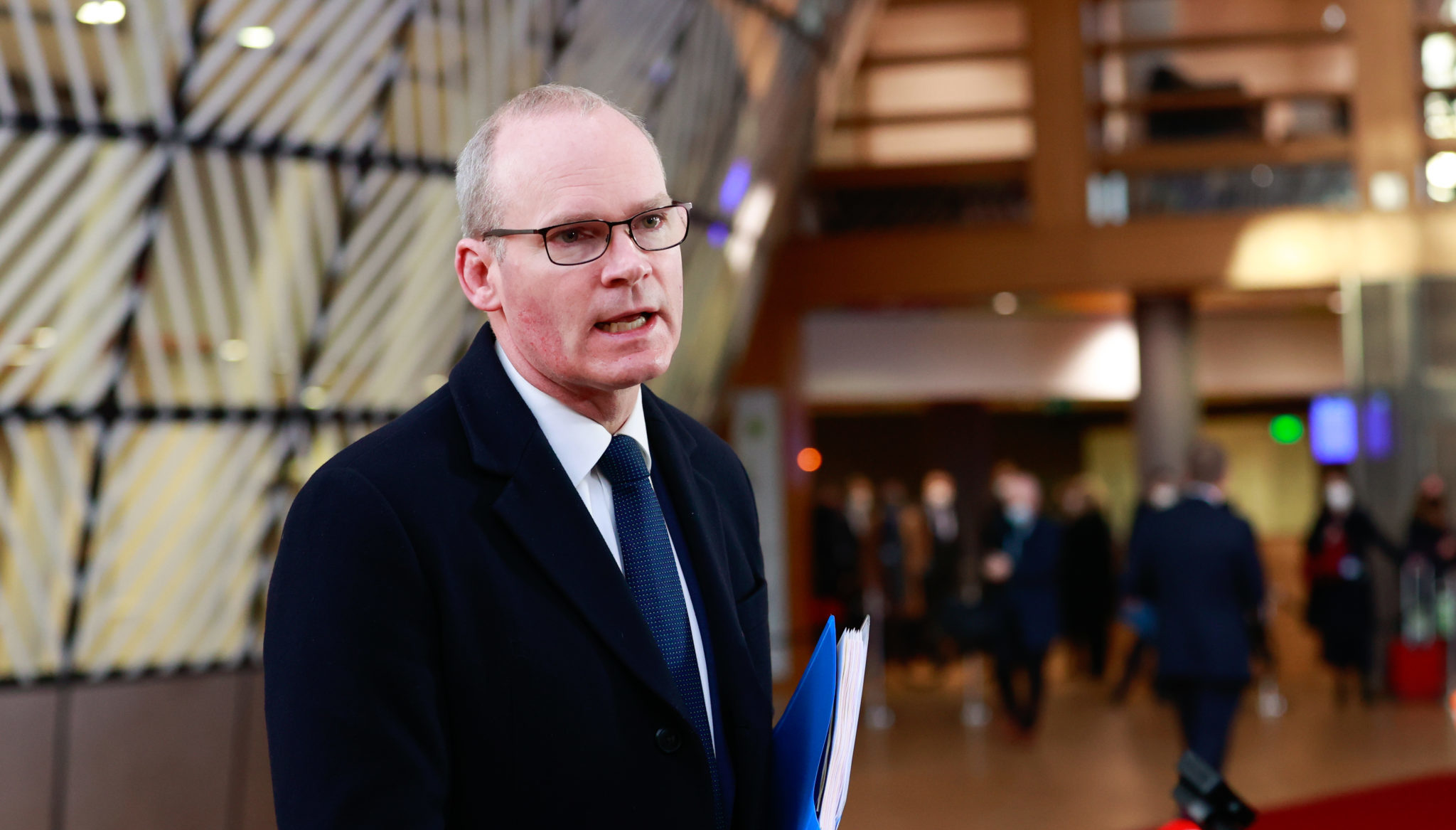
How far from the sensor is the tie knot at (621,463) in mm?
1554

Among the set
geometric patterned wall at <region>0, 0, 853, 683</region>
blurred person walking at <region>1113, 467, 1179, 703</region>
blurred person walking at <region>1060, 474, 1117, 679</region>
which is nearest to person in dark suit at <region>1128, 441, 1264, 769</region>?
blurred person walking at <region>1113, 467, 1179, 703</region>

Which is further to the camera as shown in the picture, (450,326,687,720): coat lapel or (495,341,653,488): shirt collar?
(495,341,653,488): shirt collar

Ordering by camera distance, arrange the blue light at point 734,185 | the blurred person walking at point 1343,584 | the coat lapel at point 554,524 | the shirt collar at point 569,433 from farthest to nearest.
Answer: the blurred person walking at point 1343,584, the blue light at point 734,185, the shirt collar at point 569,433, the coat lapel at point 554,524

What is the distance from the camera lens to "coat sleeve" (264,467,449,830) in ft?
4.21

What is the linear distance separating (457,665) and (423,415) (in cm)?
29

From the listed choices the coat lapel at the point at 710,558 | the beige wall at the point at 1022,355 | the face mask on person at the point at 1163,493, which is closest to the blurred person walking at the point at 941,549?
the face mask on person at the point at 1163,493

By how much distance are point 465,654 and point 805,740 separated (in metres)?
0.43

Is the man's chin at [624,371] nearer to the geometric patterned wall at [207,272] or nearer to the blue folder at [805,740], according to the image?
the blue folder at [805,740]

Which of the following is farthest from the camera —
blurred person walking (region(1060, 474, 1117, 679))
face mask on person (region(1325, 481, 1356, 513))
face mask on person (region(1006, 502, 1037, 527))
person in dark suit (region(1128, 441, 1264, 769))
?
blurred person walking (region(1060, 474, 1117, 679))

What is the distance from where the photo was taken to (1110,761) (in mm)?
8828

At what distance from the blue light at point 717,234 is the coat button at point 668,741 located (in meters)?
8.75

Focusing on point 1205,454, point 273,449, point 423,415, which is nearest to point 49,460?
point 273,449

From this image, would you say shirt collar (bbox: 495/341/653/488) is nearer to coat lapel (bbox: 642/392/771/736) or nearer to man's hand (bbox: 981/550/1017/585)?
coat lapel (bbox: 642/392/771/736)

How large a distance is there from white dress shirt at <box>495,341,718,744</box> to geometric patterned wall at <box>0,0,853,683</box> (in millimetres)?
5824
